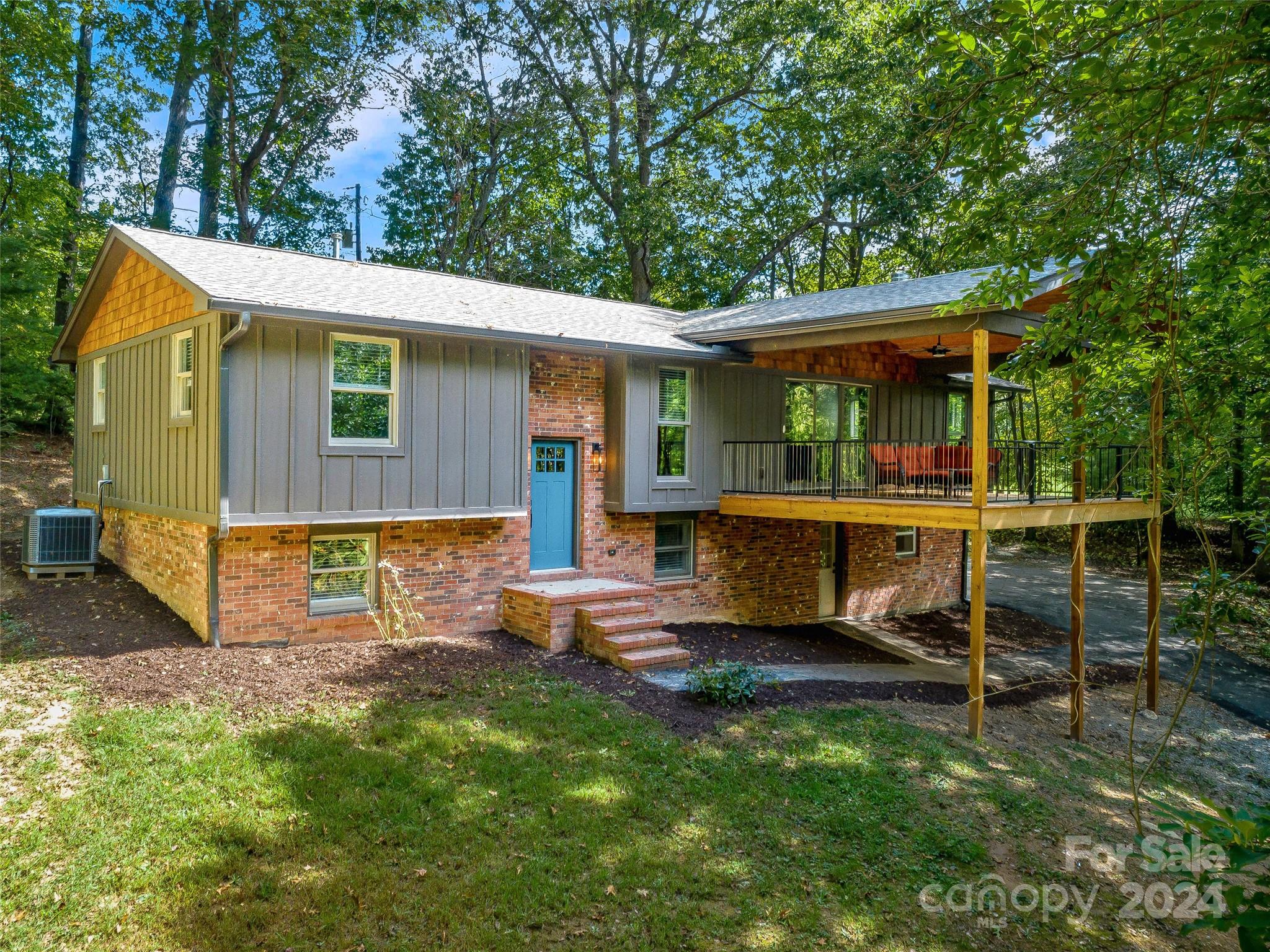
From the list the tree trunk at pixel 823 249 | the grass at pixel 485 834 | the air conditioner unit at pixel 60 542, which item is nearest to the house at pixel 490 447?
the air conditioner unit at pixel 60 542

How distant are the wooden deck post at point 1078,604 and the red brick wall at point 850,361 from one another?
4.03 metres

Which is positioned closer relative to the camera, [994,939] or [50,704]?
[994,939]

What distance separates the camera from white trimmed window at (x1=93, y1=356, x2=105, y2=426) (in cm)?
1204

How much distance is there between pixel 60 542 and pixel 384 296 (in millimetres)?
5602

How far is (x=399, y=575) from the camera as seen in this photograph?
375 inches

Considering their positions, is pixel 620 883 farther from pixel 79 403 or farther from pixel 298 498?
pixel 79 403

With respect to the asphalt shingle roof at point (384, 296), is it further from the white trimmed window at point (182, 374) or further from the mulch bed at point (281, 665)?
the mulch bed at point (281, 665)

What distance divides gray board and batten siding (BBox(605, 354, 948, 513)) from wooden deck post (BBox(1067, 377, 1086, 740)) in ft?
14.9

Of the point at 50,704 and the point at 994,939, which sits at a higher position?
the point at 50,704

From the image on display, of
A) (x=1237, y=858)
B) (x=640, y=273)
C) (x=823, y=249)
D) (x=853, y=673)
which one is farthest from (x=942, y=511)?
(x=823, y=249)

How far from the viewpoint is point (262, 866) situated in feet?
15.3

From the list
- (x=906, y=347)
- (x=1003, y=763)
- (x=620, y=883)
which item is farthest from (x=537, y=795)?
(x=906, y=347)

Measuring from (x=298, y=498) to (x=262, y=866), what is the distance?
4.54m

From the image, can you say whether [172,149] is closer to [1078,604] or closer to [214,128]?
[214,128]
